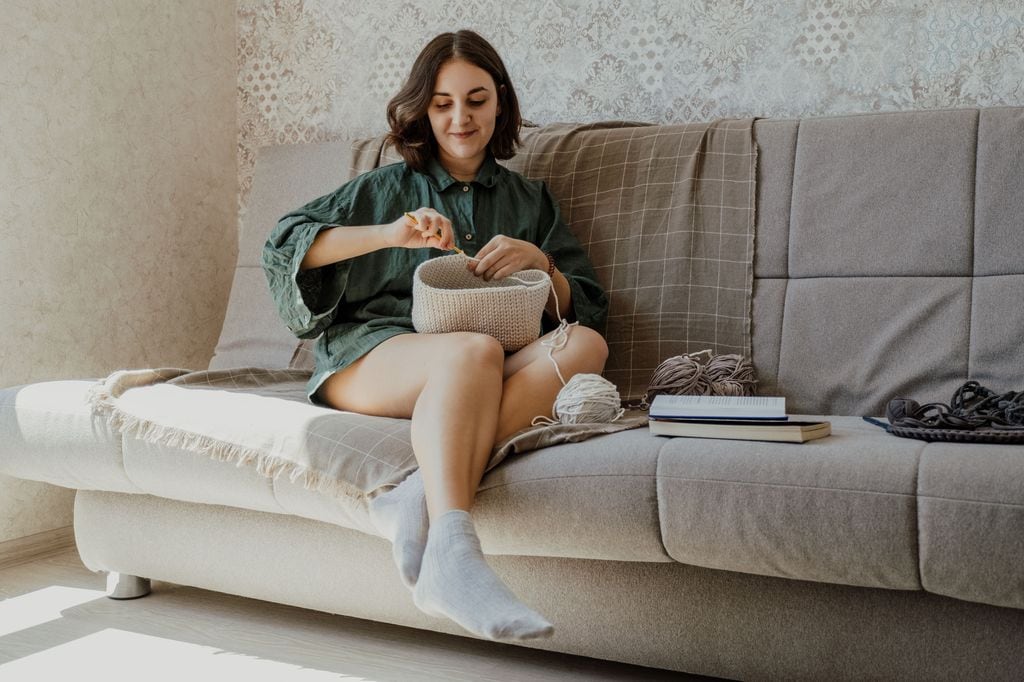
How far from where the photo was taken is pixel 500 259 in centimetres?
187

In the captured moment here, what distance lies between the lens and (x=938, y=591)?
1.30 m

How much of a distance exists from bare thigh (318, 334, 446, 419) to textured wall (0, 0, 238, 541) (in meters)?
0.95

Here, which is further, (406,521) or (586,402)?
(586,402)

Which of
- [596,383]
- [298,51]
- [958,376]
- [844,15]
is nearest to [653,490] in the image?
[596,383]

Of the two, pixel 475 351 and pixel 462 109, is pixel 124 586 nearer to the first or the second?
pixel 475 351

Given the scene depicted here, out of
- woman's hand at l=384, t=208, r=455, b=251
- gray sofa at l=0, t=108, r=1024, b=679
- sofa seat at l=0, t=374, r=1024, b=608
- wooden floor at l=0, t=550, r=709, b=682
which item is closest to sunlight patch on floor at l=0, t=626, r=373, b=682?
wooden floor at l=0, t=550, r=709, b=682

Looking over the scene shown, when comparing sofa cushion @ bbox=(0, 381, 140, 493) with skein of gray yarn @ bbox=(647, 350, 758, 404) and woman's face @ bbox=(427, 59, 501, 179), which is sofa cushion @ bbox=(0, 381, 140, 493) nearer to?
woman's face @ bbox=(427, 59, 501, 179)

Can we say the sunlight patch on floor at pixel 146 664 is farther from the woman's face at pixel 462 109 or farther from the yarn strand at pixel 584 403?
the woman's face at pixel 462 109

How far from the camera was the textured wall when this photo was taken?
236cm

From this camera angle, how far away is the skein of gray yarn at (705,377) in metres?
1.90

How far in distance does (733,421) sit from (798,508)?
0.18 meters

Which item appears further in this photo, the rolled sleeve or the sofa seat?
the rolled sleeve

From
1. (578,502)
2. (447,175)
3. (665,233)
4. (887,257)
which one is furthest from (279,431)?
(887,257)

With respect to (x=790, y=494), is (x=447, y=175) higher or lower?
higher
